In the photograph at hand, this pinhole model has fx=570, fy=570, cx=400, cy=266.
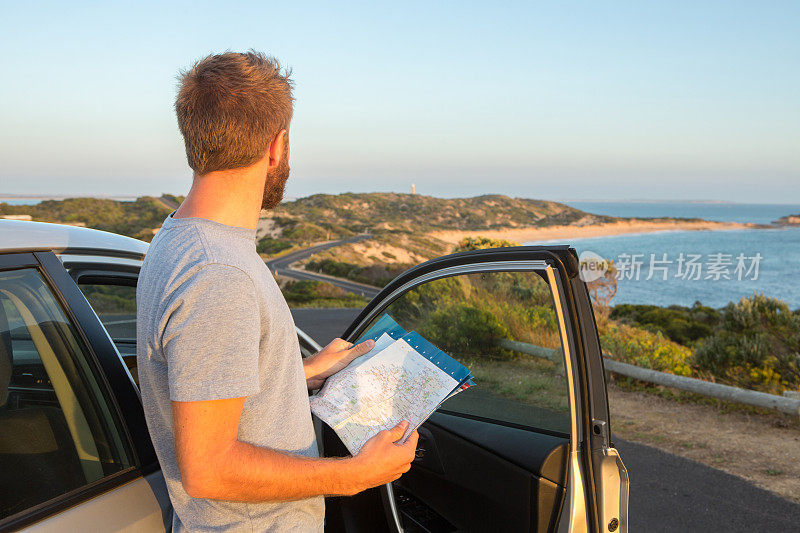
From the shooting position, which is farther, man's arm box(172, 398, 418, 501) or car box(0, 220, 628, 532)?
car box(0, 220, 628, 532)

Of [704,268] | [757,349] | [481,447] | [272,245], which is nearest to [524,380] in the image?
[481,447]

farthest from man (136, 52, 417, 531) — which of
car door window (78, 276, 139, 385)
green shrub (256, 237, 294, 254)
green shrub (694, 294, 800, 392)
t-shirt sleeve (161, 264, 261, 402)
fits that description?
green shrub (256, 237, 294, 254)

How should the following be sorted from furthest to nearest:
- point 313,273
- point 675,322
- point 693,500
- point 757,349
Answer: point 313,273
point 675,322
point 757,349
point 693,500

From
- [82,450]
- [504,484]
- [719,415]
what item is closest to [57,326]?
[82,450]

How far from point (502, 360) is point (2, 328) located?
169cm

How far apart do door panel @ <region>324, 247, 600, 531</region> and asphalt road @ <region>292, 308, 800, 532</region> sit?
246cm

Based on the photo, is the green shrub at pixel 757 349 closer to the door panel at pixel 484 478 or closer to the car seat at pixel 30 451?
the door panel at pixel 484 478

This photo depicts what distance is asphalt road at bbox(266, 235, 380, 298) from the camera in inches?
1345

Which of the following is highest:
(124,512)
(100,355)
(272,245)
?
(100,355)

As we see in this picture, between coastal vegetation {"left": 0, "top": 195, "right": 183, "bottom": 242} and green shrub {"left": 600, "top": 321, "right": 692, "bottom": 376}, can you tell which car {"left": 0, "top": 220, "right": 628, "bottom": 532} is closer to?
green shrub {"left": 600, "top": 321, "right": 692, "bottom": 376}

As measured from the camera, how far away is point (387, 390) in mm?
1502

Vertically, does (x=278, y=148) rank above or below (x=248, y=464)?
above

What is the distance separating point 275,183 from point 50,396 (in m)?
0.87

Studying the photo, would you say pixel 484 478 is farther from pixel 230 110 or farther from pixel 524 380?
pixel 230 110
